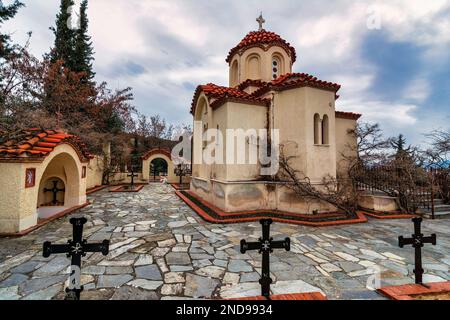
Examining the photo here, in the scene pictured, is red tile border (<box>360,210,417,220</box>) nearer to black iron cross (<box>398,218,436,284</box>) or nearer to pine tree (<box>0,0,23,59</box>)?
black iron cross (<box>398,218,436,284</box>)

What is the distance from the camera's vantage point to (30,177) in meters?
5.46

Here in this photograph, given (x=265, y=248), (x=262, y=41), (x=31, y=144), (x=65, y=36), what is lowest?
(x=265, y=248)

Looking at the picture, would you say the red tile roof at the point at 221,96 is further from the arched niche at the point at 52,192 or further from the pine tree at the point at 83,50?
the pine tree at the point at 83,50

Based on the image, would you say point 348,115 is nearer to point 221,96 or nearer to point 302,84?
point 302,84

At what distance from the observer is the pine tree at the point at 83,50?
18.9 metres

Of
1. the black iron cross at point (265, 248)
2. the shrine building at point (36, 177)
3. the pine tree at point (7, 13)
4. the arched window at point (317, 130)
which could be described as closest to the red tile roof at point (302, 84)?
the arched window at point (317, 130)

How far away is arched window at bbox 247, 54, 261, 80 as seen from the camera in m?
11.6

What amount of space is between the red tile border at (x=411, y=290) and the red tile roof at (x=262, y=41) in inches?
461

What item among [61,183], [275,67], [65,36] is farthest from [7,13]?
[275,67]

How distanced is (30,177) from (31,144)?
3.38ft

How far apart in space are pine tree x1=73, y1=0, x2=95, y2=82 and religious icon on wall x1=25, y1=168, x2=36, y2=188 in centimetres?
1751

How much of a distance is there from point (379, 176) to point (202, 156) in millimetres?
8535

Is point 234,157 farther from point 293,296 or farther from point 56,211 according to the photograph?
point 56,211

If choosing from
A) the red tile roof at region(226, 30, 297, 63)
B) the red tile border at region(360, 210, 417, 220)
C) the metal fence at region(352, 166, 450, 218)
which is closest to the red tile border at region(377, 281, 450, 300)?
the red tile border at region(360, 210, 417, 220)
